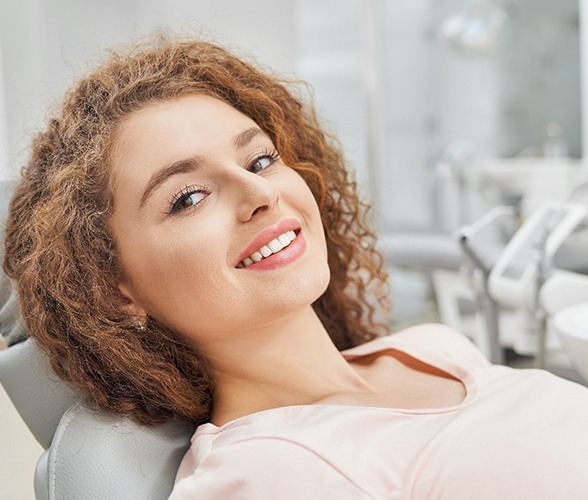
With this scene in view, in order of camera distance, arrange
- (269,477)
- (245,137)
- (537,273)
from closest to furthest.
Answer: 1. (269,477)
2. (245,137)
3. (537,273)

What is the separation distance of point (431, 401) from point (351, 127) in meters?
4.15

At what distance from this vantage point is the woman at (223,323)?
0.95 m

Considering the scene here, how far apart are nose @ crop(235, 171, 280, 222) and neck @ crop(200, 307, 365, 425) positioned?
0.17 metres

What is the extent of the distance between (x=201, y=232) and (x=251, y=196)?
0.28ft

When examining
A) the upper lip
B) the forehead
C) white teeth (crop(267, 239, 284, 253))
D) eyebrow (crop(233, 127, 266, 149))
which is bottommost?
white teeth (crop(267, 239, 284, 253))

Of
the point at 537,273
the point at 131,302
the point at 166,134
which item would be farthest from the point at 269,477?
the point at 537,273

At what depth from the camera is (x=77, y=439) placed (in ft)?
3.28

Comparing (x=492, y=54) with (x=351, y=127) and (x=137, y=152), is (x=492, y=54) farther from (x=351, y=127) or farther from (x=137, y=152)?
(x=137, y=152)

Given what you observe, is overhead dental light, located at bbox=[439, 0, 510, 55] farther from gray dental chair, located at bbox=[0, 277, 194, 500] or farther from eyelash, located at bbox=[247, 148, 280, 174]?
gray dental chair, located at bbox=[0, 277, 194, 500]

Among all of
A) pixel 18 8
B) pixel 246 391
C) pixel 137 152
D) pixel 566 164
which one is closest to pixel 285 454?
pixel 246 391

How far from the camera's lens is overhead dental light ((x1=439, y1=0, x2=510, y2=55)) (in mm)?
4828

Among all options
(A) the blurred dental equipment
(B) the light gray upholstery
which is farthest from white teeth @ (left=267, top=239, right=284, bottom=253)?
(A) the blurred dental equipment

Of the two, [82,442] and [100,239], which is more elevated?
[100,239]

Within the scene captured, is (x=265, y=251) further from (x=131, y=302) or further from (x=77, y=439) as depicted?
(x=77, y=439)
